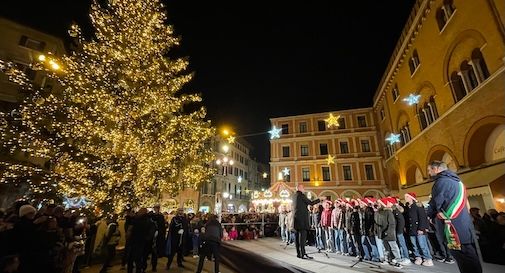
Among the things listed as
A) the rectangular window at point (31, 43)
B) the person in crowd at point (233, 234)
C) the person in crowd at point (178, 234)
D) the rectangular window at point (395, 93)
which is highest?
the rectangular window at point (31, 43)

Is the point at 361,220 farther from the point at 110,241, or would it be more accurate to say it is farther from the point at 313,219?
the point at 110,241

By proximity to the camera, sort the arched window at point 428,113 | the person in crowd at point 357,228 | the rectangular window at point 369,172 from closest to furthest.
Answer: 1. the person in crowd at point 357,228
2. the arched window at point 428,113
3. the rectangular window at point 369,172

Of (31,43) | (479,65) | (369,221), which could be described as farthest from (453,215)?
(31,43)

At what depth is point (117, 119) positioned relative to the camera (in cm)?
1060

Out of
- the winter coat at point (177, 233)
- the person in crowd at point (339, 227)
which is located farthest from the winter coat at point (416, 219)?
the winter coat at point (177, 233)

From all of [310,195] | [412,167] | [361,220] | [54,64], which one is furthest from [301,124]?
[54,64]

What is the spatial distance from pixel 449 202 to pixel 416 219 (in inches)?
198

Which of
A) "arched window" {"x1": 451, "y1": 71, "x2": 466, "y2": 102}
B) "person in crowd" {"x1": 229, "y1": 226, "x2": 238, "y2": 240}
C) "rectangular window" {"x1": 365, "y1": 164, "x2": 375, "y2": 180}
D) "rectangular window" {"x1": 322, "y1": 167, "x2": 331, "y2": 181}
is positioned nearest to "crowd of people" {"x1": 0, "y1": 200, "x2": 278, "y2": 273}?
"person in crowd" {"x1": 229, "y1": 226, "x2": 238, "y2": 240}

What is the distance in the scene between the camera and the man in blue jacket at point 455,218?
4043 mm

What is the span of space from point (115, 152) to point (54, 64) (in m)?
4.25

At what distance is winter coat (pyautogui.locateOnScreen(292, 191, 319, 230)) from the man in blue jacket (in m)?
4.60

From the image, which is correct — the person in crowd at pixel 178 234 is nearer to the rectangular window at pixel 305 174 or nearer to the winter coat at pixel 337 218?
the winter coat at pixel 337 218

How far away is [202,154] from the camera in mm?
13430

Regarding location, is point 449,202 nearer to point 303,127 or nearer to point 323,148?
point 323,148
